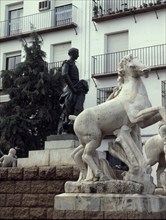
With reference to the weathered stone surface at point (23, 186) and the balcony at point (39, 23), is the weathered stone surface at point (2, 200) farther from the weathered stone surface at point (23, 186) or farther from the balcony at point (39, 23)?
the balcony at point (39, 23)

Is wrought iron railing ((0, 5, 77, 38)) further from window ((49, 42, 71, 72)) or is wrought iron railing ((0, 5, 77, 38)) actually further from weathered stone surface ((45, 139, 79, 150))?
weathered stone surface ((45, 139, 79, 150))

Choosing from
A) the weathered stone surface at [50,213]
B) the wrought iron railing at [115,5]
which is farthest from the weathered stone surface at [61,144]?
the wrought iron railing at [115,5]

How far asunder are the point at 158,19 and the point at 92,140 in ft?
59.1

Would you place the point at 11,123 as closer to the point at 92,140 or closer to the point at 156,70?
the point at 156,70

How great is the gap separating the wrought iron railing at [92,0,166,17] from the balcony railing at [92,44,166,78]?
7.55 ft

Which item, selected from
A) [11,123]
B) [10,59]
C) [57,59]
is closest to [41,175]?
[11,123]

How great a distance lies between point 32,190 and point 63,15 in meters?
19.8

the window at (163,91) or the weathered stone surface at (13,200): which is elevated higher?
the window at (163,91)

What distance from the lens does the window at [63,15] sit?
27.4 metres

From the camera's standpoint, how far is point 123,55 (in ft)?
81.9

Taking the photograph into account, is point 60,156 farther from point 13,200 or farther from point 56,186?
point 13,200

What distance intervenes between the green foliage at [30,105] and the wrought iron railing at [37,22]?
303 centimetres

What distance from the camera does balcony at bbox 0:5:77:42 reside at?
89.0 feet

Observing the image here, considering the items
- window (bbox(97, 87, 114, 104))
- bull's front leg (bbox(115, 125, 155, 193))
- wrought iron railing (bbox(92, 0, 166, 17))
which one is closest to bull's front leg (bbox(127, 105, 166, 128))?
bull's front leg (bbox(115, 125, 155, 193))
